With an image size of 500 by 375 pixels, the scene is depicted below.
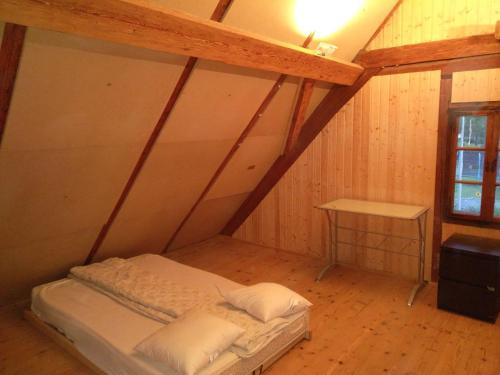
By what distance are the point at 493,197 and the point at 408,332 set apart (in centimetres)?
137

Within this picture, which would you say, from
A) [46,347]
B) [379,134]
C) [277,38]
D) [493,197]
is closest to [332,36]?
[277,38]

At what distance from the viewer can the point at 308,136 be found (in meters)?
4.43

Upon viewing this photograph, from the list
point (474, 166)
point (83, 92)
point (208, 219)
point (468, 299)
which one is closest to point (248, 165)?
point (208, 219)

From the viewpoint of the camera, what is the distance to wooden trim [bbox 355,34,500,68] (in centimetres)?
329

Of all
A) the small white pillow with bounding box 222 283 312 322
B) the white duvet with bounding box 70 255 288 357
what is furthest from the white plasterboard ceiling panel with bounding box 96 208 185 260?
the small white pillow with bounding box 222 283 312 322

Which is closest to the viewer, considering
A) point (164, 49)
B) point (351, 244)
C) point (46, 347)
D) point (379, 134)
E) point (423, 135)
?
point (164, 49)

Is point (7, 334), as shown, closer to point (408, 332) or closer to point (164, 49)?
point (164, 49)

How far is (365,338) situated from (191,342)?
1388 mm

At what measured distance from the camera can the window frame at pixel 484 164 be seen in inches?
132

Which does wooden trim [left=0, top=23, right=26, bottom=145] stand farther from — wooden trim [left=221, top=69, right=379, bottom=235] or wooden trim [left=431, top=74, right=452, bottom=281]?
wooden trim [left=431, top=74, right=452, bottom=281]

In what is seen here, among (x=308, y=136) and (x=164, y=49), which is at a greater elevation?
(x=164, y=49)

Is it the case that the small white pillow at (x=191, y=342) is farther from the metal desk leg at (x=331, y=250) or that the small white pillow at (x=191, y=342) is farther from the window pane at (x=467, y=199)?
the window pane at (x=467, y=199)

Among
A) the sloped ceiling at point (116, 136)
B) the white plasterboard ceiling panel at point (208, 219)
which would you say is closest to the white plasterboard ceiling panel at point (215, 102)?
the sloped ceiling at point (116, 136)

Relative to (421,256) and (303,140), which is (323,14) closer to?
(303,140)
